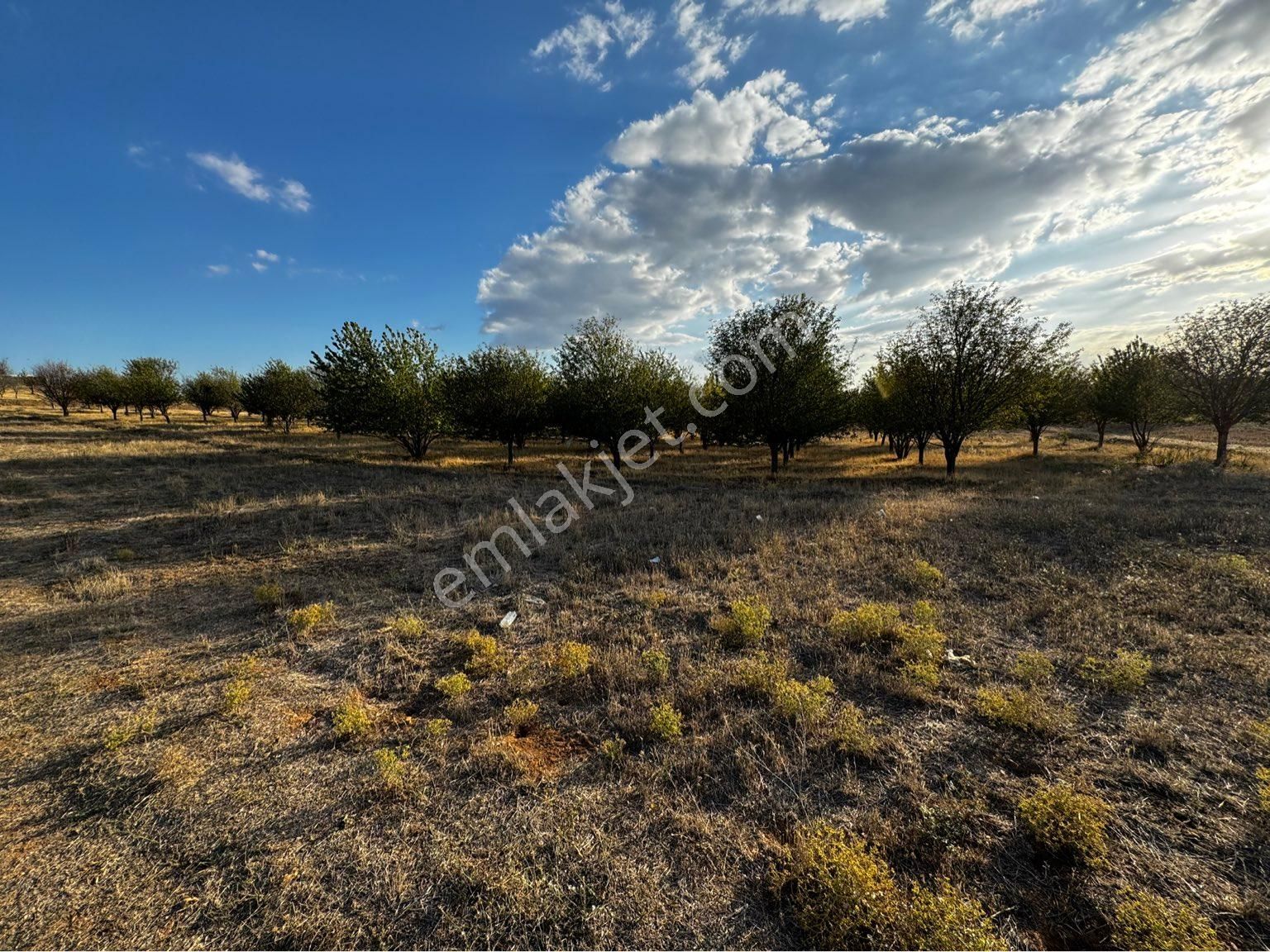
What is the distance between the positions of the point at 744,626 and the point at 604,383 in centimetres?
2154

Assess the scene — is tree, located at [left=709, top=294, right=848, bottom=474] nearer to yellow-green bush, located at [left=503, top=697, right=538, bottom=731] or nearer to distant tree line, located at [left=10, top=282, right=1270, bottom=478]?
distant tree line, located at [left=10, top=282, right=1270, bottom=478]

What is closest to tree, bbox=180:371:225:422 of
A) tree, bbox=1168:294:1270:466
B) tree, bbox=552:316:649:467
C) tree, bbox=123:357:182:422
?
tree, bbox=123:357:182:422

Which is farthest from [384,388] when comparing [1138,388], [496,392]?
[1138,388]

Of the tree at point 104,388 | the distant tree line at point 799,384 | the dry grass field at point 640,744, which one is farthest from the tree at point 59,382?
the dry grass field at point 640,744

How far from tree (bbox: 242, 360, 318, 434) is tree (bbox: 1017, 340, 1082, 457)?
177 feet

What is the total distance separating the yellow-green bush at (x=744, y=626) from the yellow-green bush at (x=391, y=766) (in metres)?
4.21

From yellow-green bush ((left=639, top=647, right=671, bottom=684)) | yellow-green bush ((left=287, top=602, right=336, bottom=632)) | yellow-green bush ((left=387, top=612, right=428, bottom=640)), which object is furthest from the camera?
yellow-green bush ((left=287, top=602, right=336, bottom=632))

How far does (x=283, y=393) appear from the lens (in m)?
43.2

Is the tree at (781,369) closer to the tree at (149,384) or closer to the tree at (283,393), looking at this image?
the tree at (283,393)

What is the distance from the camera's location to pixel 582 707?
5.29 meters

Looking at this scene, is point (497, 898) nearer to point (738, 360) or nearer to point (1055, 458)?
point (738, 360)

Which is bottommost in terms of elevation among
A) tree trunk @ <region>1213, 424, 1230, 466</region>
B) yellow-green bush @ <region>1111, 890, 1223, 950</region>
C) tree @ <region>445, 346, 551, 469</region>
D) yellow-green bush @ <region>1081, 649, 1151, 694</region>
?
yellow-green bush @ <region>1111, 890, 1223, 950</region>

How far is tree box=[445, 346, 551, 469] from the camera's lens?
27225 millimetres

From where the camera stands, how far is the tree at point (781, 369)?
2495cm
